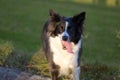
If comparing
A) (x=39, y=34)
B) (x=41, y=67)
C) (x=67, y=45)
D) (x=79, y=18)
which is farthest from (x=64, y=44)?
(x=39, y=34)

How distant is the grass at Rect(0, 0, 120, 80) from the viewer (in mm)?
9602

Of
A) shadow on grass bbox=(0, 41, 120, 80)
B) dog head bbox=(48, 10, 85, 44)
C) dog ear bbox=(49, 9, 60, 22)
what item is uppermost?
dog ear bbox=(49, 9, 60, 22)

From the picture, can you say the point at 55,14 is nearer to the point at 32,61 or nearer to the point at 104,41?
the point at 32,61

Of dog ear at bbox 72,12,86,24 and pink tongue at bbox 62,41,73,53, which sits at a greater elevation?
dog ear at bbox 72,12,86,24

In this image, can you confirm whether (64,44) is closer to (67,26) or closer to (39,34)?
(67,26)

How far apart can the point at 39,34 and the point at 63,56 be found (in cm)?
1153

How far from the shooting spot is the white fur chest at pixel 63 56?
8.04 m

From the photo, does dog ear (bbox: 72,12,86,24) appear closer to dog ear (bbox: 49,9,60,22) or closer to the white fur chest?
dog ear (bbox: 49,9,60,22)

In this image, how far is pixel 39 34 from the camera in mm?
19578

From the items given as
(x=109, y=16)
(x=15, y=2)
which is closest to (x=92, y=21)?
(x=109, y=16)

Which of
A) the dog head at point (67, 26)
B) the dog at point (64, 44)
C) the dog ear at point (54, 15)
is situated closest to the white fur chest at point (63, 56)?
the dog at point (64, 44)

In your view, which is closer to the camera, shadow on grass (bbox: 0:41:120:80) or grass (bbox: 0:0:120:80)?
shadow on grass (bbox: 0:41:120:80)

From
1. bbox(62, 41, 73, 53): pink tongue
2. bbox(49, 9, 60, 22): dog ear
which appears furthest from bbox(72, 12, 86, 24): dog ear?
bbox(62, 41, 73, 53): pink tongue

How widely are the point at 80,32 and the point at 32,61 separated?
2072mm
